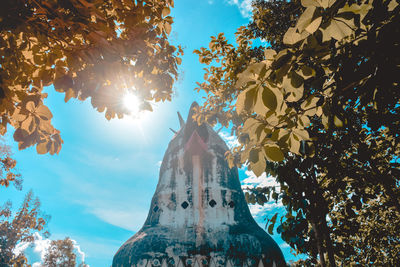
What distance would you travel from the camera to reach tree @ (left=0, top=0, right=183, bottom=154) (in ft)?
6.02

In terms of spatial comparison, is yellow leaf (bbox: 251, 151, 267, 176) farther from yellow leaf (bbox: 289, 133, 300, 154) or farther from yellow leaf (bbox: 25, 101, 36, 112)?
yellow leaf (bbox: 25, 101, 36, 112)

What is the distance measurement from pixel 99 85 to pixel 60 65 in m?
0.40

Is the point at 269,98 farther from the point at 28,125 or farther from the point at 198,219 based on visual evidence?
the point at 198,219

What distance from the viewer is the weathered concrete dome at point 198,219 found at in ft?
21.0

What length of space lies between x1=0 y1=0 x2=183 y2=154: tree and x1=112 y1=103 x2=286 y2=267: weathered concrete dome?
18.1ft

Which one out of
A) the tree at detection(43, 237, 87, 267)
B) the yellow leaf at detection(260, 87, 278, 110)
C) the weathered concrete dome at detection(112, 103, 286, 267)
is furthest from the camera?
the tree at detection(43, 237, 87, 267)

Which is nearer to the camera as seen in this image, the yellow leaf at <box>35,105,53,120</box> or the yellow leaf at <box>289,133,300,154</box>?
the yellow leaf at <box>289,133,300,154</box>

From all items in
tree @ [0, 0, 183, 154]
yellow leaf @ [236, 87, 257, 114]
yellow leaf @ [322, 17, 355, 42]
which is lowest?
yellow leaf @ [236, 87, 257, 114]

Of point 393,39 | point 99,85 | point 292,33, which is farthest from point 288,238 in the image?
point 99,85

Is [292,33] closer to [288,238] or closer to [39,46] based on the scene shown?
[39,46]

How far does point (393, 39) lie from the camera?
1437 mm

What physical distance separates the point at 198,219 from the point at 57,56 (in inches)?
267

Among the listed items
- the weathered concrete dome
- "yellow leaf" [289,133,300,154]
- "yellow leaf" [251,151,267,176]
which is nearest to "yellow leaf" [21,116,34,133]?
"yellow leaf" [251,151,267,176]

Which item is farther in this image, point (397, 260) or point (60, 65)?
point (397, 260)
